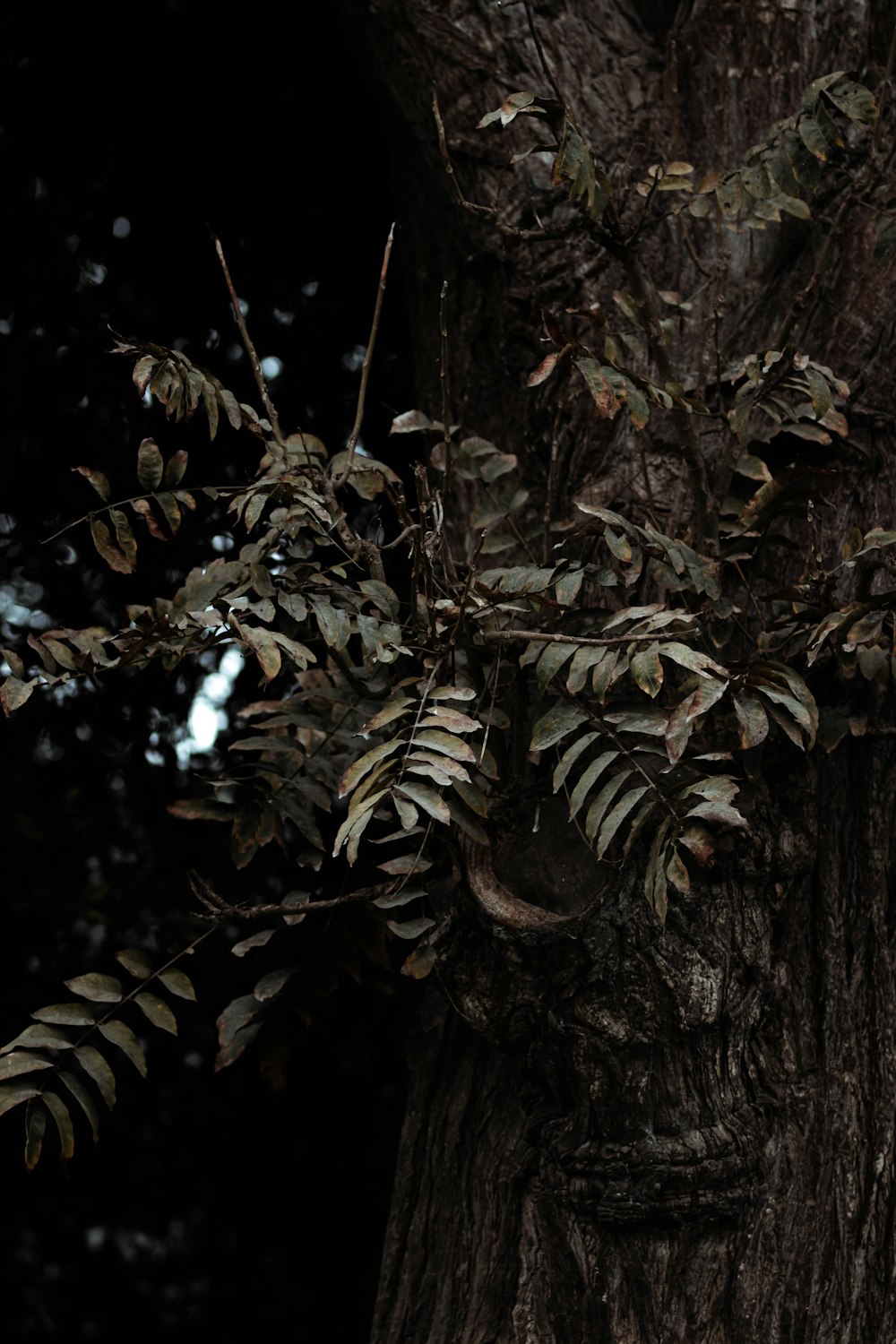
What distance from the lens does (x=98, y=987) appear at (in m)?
1.56

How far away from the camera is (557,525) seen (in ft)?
5.47

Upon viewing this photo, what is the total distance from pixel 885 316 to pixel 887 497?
27 centimetres

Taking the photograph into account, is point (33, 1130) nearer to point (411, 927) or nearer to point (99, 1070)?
point (99, 1070)

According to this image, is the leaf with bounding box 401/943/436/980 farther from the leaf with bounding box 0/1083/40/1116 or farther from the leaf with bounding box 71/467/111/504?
the leaf with bounding box 71/467/111/504

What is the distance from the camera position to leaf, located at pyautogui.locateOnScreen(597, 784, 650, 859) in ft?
4.33

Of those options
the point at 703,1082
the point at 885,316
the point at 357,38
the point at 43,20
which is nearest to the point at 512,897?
the point at 703,1082

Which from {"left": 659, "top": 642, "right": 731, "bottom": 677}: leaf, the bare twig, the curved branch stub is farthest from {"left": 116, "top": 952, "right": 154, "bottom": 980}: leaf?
{"left": 659, "top": 642, "right": 731, "bottom": 677}: leaf

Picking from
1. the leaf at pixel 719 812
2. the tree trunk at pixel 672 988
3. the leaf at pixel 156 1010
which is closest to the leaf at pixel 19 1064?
the leaf at pixel 156 1010

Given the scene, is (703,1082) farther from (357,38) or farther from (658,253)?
(357,38)

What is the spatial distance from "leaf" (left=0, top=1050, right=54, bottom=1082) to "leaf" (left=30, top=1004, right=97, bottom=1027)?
0.16ft

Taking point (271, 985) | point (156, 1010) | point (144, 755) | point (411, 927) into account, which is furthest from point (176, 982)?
point (144, 755)

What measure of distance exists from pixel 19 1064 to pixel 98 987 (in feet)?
0.45

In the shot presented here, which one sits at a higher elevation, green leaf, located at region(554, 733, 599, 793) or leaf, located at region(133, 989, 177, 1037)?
green leaf, located at region(554, 733, 599, 793)

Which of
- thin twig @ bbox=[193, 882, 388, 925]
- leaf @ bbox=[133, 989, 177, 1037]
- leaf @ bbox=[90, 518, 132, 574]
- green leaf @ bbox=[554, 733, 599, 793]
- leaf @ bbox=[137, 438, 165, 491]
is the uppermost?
leaf @ bbox=[137, 438, 165, 491]
